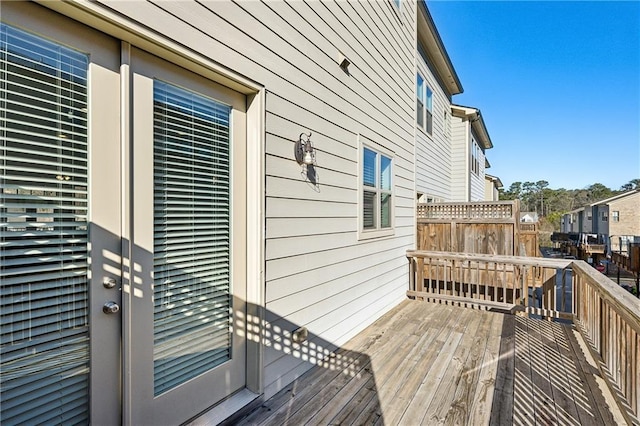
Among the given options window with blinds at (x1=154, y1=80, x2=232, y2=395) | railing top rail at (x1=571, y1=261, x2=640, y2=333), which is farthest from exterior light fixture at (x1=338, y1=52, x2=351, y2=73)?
railing top rail at (x1=571, y1=261, x2=640, y2=333)

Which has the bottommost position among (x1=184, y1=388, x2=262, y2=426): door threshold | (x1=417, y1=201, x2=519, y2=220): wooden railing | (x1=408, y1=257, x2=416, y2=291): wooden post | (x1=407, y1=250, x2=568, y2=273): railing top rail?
(x1=184, y1=388, x2=262, y2=426): door threshold

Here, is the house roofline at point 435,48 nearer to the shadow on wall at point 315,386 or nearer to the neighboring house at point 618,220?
the shadow on wall at point 315,386

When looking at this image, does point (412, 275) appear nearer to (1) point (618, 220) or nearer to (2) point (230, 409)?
(2) point (230, 409)

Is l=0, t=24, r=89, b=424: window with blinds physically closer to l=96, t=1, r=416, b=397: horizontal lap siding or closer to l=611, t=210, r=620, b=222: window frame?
l=96, t=1, r=416, b=397: horizontal lap siding

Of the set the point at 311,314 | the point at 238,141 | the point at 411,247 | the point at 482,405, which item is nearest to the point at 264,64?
the point at 238,141

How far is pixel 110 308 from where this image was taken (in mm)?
1479

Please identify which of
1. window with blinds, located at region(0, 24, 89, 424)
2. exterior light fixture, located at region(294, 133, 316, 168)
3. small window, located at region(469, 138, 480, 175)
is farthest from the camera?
small window, located at region(469, 138, 480, 175)

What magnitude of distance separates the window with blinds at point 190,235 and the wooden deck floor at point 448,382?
2.02ft

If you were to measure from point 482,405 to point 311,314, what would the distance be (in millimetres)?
1444

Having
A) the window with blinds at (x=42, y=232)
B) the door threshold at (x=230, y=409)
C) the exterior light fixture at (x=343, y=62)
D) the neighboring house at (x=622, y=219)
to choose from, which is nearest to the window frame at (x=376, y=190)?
the exterior light fixture at (x=343, y=62)

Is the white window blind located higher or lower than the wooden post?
higher

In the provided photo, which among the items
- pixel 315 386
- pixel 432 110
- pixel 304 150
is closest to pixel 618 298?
pixel 315 386

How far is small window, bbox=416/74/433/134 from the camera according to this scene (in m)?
6.82

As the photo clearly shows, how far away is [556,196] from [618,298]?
55.0 meters
